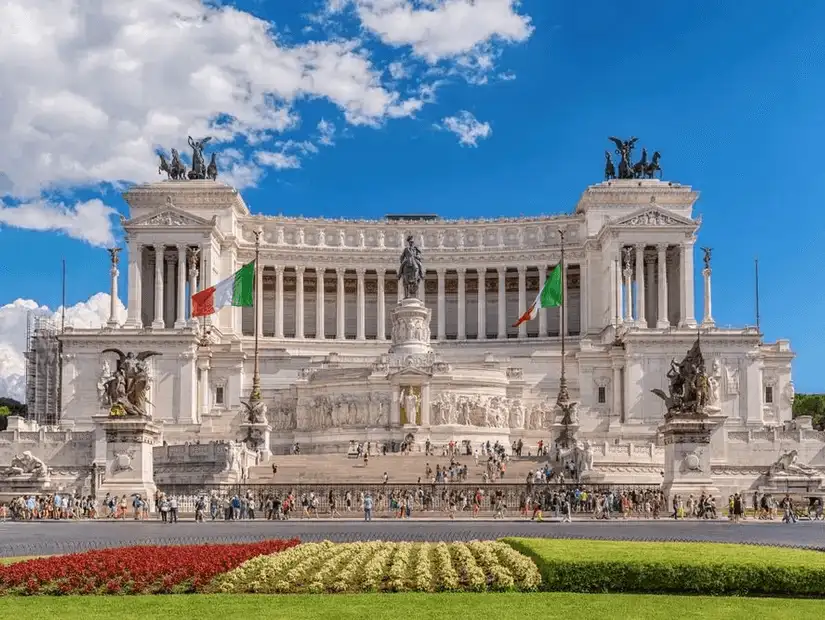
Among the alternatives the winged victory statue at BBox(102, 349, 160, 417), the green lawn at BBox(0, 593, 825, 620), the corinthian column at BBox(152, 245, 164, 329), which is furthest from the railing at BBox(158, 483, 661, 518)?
the corinthian column at BBox(152, 245, 164, 329)

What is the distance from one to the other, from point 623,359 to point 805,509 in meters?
42.0

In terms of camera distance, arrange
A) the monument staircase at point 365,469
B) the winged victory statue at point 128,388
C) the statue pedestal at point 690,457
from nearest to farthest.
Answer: the statue pedestal at point 690,457 < the winged victory statue at point 128,388 < the monument staircase at point 365,469

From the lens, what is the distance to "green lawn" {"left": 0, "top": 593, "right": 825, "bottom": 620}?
21109 mm

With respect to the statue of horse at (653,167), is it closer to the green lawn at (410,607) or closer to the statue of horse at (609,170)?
the statue of horse at (609,170)

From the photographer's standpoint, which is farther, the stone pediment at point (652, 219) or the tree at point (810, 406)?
the tree at point (810, 406)

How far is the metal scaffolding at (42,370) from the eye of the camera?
12600cm

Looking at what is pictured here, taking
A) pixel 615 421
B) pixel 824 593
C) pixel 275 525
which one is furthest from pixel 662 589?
pixel 615 421

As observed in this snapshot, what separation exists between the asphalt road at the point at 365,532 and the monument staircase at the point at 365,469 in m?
15.5

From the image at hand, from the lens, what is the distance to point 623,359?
10556 centimetres

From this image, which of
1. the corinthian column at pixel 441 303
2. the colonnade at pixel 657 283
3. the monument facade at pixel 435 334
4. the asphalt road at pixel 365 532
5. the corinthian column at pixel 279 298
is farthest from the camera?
the corinthian column at pixel 441 303

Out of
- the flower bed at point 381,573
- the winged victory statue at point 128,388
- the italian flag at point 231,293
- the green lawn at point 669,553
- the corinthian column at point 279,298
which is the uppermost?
the corinthian column at point 279,298

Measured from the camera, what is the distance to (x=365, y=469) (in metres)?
73.8

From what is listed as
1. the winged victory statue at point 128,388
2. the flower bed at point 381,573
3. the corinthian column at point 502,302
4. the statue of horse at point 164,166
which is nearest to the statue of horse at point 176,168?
the statue of horse at point 164,166

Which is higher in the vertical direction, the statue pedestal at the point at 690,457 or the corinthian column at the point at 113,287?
the corinthian column at the point at 113,287
